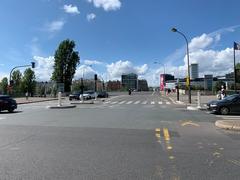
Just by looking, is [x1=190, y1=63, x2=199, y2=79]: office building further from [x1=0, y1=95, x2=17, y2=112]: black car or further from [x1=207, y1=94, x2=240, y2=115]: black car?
[x1=0, y1=95, x2=17, y2=112]: black car

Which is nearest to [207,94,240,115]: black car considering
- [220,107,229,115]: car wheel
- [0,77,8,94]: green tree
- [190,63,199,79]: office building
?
[220,107,229,115]: car wheel

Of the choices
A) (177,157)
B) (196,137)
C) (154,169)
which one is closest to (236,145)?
(196,137)

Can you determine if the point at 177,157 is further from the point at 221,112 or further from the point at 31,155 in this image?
the point at 221,112

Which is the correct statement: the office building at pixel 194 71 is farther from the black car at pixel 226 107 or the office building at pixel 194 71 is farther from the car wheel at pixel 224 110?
the car wheel at pixel 224 110

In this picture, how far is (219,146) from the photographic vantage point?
9.87 metres

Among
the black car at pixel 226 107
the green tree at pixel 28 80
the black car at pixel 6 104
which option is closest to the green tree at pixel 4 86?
the green tree at pixel 28 80

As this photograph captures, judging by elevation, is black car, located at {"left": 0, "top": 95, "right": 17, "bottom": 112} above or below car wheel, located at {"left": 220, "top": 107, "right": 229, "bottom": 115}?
above

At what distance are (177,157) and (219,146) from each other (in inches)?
88.7

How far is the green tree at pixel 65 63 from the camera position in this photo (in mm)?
93312

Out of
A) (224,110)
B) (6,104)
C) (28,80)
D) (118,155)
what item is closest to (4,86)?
(28,80)

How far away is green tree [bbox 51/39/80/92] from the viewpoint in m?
93.3

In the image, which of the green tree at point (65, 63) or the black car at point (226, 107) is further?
the green tree at point (65, 63)

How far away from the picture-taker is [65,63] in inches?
3693

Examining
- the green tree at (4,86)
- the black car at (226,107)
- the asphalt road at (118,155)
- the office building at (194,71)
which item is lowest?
the asphalt road at (118,155)
